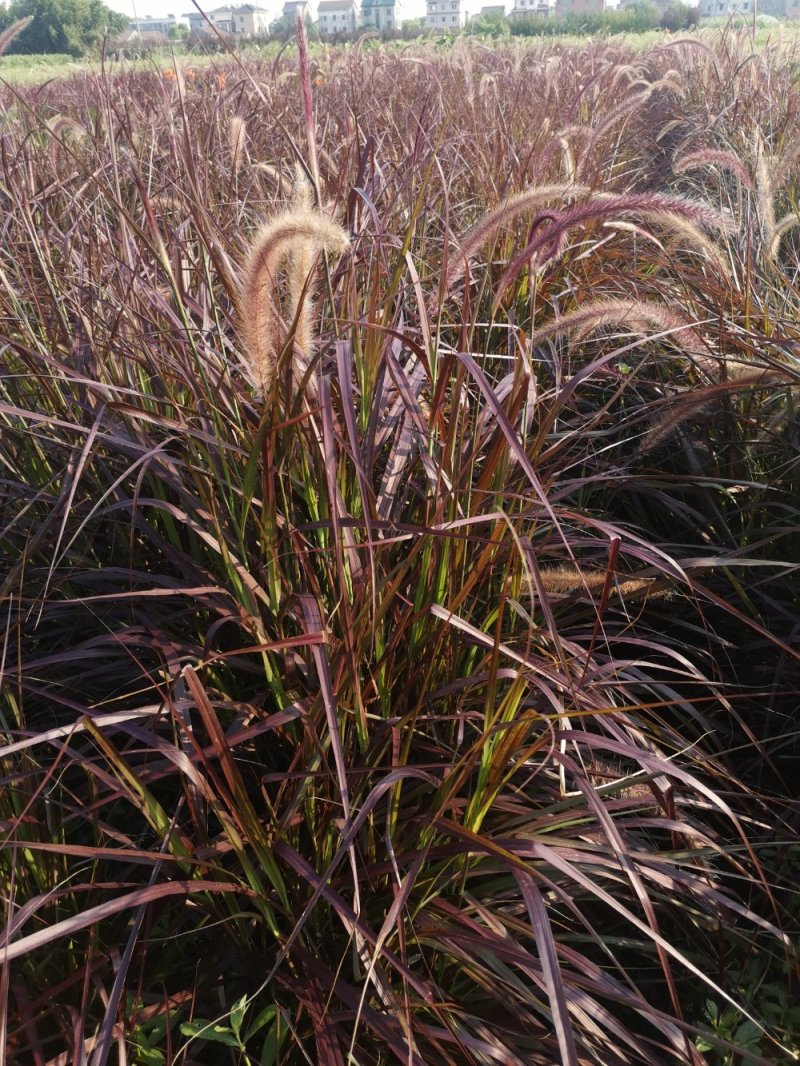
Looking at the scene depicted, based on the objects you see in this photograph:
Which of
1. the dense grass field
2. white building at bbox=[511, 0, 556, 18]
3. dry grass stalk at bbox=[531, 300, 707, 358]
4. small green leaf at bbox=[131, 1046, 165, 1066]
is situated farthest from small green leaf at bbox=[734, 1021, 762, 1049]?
white building at bbox=[511, 0, 556, 18]

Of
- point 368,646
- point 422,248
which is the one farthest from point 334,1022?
point 422,248

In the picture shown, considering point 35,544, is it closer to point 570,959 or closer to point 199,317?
point 199,317

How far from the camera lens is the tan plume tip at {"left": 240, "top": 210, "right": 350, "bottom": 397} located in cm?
108

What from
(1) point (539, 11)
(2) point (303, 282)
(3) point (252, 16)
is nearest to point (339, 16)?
(1) point (539, 11)

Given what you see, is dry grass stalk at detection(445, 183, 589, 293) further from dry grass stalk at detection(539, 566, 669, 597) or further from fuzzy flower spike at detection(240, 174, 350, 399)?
dry grass stalk at detection(539, 566, 669, 597)

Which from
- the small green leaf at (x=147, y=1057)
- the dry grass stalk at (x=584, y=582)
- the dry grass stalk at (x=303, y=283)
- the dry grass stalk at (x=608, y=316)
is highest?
the dry grass stalk at (x=303, y=283)

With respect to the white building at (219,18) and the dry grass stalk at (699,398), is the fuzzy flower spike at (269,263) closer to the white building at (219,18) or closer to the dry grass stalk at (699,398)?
the white building at (219,18)

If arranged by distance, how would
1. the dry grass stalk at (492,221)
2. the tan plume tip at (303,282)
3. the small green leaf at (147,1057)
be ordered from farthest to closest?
the dry grass stalk at (492,221) < the tan plume tip at (303,282) < the small green leaf at (147,1057)

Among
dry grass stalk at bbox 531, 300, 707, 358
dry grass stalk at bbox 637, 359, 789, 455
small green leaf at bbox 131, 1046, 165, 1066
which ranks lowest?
small green leaf at bbox 131, 1046, 165, 1066

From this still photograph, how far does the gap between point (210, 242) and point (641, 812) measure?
123 cm

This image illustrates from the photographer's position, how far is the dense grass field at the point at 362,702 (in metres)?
1.05

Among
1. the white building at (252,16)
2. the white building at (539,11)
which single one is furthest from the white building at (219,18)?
the white building at (539,11)

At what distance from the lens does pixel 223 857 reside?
1.28 metres

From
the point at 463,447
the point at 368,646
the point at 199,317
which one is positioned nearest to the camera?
the point at 368,646
